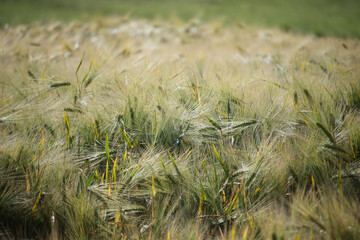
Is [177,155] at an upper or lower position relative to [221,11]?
lower

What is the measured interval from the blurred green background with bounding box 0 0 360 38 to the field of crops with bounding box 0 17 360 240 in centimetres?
264

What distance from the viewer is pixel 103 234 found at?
95 cm

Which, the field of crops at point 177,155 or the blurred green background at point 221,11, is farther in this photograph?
the blurred green background at point 221,11

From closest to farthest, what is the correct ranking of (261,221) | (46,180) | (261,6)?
1. (261,221)
2. (46,180)
3. (261,6)

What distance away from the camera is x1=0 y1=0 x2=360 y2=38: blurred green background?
3883 mm

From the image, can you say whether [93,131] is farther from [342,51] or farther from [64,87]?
[342,51]

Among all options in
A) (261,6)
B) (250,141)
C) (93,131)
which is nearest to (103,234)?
(93,131)

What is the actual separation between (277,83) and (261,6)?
4541 mm

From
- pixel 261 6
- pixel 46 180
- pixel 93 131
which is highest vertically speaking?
pixel 261 6

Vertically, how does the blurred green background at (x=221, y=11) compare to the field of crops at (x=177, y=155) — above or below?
above

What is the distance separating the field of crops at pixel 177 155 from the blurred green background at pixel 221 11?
104 inches

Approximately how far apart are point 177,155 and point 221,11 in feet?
14.5

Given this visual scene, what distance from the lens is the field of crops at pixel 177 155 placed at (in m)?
0.96

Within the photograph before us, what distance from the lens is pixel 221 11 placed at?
4.87m
